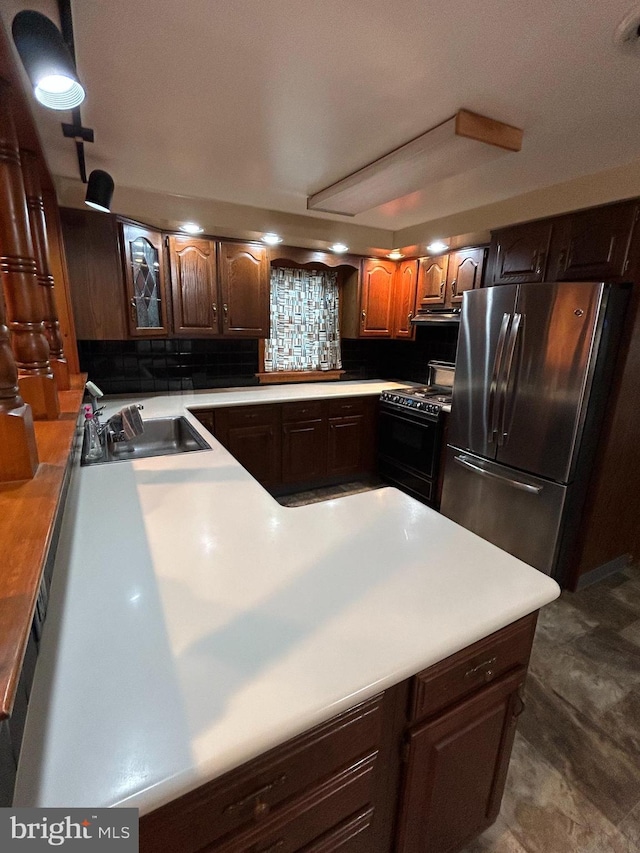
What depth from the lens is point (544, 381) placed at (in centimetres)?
229

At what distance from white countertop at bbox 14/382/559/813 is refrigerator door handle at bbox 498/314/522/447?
1467 millimetres

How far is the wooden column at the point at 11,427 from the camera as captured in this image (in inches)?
35.1

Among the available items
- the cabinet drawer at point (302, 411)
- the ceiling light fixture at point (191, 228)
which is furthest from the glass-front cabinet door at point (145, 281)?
the cabinet drawer at point (302, 411)

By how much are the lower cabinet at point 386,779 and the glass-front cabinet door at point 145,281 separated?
2816 mm

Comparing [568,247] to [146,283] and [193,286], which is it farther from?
Result: [146,283]

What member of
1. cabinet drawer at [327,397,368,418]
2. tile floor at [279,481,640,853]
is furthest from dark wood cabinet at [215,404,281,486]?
tile floor at [279,481,640,853]

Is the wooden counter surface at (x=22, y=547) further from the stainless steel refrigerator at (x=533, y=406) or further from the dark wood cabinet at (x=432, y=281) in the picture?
the dark wood cabinet at (x=432, y=281)

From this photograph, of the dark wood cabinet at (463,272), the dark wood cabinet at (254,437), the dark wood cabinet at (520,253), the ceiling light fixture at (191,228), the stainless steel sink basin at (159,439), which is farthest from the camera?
the dark wood cabinet at (254,437)

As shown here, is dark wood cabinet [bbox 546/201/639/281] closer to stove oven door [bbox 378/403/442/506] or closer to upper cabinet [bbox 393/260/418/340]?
stove oven door [bbox 378/403/442/506]

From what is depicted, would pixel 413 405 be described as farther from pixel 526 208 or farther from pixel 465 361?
pixel 526 208

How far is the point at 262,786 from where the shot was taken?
2.23ft

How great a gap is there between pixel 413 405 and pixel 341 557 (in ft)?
7.93

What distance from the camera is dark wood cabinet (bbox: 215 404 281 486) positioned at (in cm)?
313

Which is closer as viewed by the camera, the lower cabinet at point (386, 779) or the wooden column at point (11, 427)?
the lower cabinet at point (386, 779)
